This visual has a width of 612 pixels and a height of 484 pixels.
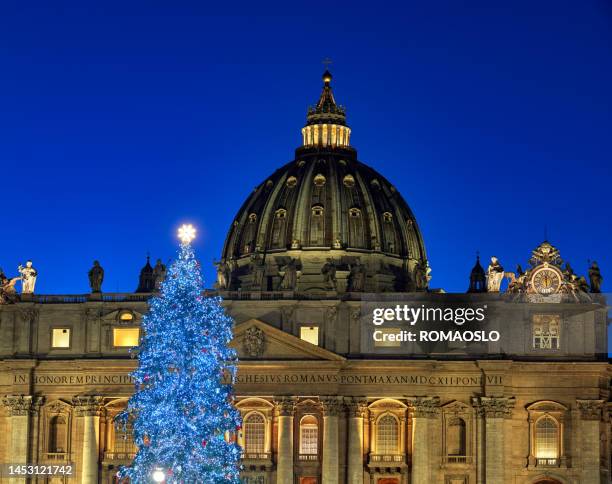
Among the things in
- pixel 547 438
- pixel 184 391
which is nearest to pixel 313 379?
pixel 547 438

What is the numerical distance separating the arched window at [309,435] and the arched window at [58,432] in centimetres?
1763

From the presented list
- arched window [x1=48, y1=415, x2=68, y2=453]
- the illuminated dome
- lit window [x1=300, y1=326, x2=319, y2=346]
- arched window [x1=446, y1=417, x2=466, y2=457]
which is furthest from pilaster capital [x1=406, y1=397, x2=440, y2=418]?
the illuminated dome

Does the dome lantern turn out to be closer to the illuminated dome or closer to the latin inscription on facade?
the illuminated dome

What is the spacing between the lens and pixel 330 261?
180 metres

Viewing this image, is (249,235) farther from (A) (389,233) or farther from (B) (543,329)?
(B) (543,329)

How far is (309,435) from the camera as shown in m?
150

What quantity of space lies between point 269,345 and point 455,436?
607 inches

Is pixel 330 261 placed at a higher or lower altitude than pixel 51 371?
higher

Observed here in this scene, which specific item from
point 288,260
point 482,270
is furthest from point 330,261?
point 482,270

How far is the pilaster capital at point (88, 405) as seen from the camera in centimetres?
14862

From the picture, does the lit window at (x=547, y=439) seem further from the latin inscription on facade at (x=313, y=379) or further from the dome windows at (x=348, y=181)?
the dome windows at (x=348, y=181)

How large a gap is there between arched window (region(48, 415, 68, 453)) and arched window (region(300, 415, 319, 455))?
1763cm

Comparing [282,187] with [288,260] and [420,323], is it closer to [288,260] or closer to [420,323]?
[288,260]

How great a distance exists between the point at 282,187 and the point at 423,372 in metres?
43.7
